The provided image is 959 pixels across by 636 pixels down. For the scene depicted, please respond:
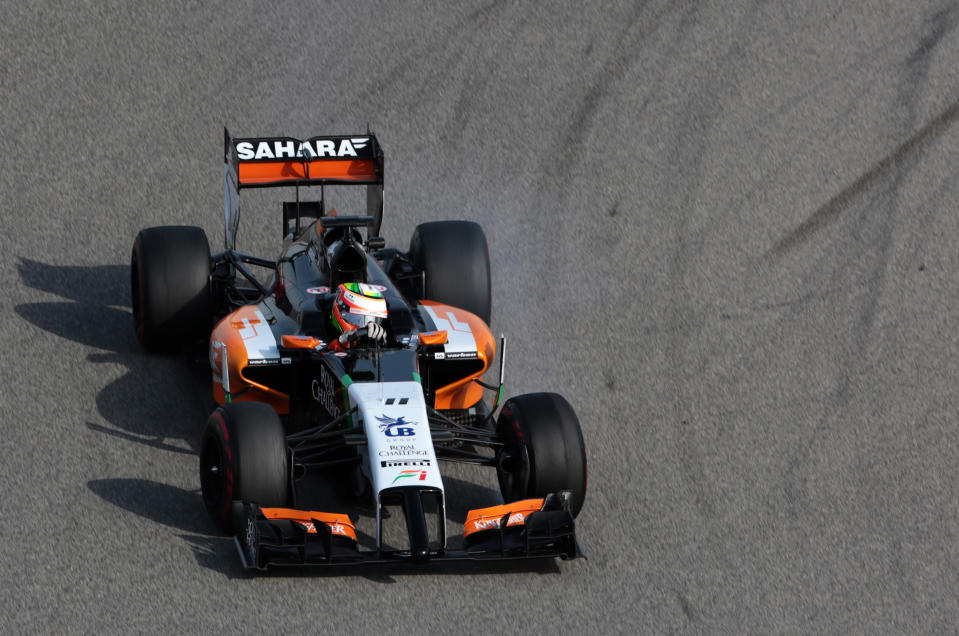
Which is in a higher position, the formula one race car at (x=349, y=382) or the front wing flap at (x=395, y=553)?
the formula one race car at (x=349, y=382)

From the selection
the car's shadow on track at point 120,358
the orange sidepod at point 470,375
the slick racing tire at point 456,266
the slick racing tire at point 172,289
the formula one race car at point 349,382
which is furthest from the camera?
the slick racing tire at point 456,266

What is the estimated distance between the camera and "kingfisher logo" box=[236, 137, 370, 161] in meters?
12.4

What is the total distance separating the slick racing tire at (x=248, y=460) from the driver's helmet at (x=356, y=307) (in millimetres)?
1177

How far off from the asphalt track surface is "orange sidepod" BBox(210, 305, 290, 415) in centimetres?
65

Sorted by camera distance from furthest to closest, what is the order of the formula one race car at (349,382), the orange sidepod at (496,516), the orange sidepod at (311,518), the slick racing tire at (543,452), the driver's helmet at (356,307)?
the driver's helmet at (356,307) < the slick racing tire at (543,452) < the orange sidepod at (496,516) < the formula one race car at (349,382) < the orange sidepod at (311,518)

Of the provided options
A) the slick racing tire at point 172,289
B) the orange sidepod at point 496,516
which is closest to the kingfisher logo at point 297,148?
the slick racing tire at point 172,289

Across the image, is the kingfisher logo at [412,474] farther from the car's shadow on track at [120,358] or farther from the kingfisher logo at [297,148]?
the kingfisher logo at [297,148]

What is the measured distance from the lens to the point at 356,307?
34.1 ft

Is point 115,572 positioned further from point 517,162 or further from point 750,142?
point 750,142

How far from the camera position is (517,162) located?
15602 millimetres

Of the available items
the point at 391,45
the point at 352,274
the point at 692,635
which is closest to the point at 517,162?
the point at 391,45

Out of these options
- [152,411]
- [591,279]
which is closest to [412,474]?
[152,411]

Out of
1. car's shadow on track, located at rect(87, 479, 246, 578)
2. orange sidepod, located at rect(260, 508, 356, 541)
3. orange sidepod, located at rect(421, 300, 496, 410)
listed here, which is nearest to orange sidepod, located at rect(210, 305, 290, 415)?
car's shadow on track, located at rect(87, 479, 246, 578)

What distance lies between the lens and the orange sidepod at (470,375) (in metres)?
10.8
